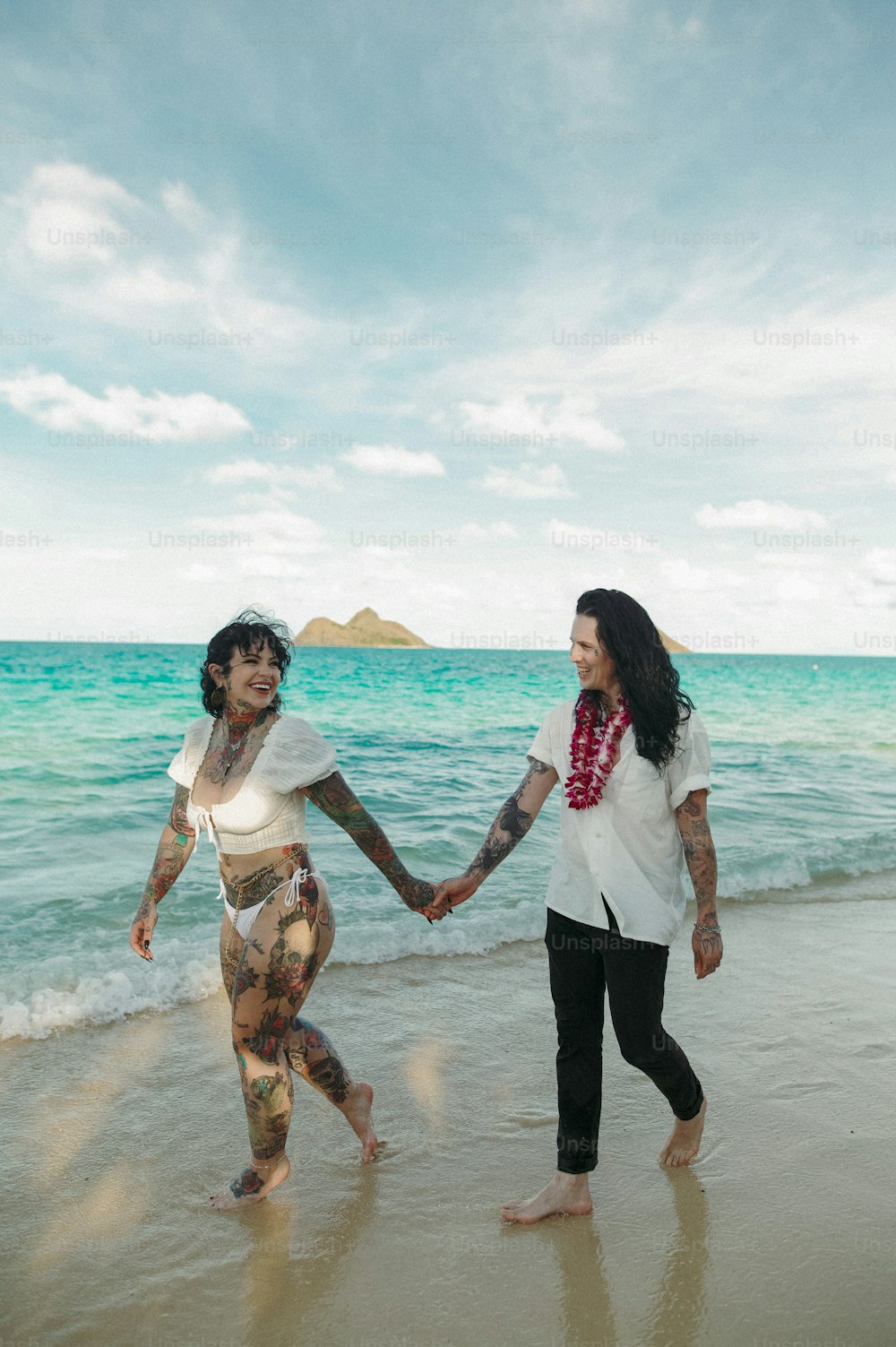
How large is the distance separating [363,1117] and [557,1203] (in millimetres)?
832

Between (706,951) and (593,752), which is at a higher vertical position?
(593,752)

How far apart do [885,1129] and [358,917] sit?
3951mm

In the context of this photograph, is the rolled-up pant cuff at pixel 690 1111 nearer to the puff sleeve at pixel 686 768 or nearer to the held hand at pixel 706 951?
the held hand at pixel 706 951

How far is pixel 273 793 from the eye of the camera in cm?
314

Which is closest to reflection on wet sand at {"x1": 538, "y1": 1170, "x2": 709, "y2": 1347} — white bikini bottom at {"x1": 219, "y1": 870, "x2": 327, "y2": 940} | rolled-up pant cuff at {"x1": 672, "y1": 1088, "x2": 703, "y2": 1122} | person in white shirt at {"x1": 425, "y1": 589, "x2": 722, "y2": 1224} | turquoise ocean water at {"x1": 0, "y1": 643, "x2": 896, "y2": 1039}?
person in white shirt at {"x1": 425, "y1": 589, "x2": 722, "y2": 1224}

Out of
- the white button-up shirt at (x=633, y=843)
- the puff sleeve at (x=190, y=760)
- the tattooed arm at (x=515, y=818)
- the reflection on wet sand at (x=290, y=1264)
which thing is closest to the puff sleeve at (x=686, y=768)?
the white button-up shirt at (x=633, y=843)

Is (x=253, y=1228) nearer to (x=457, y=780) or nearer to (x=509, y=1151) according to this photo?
(x=509, y=1151)

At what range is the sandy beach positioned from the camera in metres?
2.67

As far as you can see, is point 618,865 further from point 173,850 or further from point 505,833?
point 173,850

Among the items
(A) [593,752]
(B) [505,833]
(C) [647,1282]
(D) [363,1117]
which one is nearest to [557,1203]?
(C) [647,1282]

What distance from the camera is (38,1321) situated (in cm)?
267

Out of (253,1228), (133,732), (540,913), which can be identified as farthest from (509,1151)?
(133,732)

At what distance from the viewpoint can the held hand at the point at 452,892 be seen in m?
3.52

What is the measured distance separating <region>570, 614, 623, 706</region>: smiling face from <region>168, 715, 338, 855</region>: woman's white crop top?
2.97 ft
